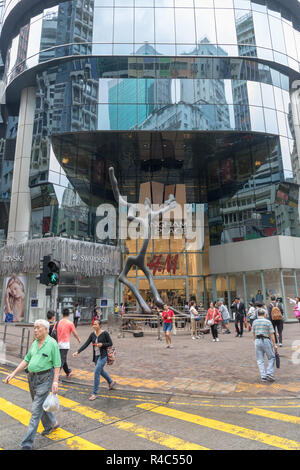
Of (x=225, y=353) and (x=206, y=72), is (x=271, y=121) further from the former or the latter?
(x=225, y=353)

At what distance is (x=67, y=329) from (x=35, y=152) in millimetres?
23383

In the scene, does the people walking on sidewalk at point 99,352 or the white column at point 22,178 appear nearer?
the people walking on sidewalk at point 99,352

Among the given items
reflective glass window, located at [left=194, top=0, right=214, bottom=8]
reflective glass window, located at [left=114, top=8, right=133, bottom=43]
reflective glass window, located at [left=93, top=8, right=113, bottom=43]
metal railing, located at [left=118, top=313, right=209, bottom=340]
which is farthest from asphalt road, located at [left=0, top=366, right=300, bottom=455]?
reflective glass window, located at [left=194, top=0, right=214, bottom=8]

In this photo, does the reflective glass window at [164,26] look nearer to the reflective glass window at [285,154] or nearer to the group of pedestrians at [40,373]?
the reflective glass window at [285,154]

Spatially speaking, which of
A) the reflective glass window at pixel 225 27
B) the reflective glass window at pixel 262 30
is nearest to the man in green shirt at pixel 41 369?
the reflective glass window at pixel 225 27

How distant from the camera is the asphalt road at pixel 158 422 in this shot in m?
4.18

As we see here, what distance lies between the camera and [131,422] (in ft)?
16.4

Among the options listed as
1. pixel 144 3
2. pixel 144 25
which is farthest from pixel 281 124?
pixel 144 3

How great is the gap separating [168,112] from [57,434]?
26.0 m

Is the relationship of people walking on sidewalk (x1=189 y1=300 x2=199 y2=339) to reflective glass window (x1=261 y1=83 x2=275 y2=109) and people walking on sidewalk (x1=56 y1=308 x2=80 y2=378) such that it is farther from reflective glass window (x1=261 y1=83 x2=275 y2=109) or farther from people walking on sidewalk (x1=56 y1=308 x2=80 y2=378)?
reflective glass window (x1=261 y1=83 x2=275 y2=109)

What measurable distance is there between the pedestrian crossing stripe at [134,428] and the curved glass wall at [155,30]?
29027mm

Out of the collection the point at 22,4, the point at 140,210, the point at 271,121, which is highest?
the point at 22,4

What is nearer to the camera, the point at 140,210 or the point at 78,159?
the point at 78,159
